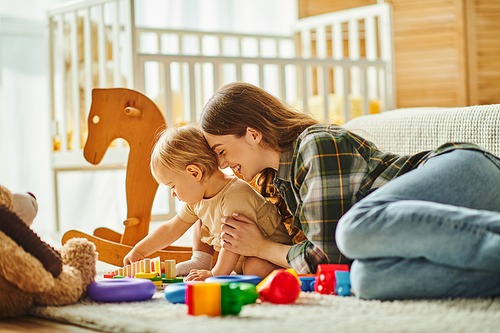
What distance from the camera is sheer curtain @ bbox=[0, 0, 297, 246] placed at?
2.81 m

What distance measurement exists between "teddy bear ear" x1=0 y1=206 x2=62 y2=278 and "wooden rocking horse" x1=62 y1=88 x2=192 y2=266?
0.62 m

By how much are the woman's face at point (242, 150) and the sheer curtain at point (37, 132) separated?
1.44 m

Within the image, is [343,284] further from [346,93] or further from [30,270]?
[346,93]

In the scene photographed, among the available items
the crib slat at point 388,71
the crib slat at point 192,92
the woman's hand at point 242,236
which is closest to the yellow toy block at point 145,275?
the woman's hand at point 242,236

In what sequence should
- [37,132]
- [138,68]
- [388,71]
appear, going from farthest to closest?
[37,132] < [388,71] < [138,68]

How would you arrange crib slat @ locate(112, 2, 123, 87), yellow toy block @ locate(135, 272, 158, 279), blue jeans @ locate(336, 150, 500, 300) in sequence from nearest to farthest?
blue jeans @ locate(336, 150, 500, 300)
yellow toy block @ locate(135, 272, 158, 279)
crib slat @ locate(112, 2, 123, 87)

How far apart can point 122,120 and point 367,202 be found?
0.89 meters

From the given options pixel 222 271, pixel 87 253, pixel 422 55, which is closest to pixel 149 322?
pixel 87 253

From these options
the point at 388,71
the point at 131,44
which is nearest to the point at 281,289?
the point at 131,44

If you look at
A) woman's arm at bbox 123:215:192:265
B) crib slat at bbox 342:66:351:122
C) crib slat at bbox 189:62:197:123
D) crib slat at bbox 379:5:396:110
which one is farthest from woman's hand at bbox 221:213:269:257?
crib slat at bbox 379:5:396:110

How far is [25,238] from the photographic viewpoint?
33.3 inches

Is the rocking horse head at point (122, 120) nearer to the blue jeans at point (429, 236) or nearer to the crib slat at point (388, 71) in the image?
the blue jeans at point (429, 236)

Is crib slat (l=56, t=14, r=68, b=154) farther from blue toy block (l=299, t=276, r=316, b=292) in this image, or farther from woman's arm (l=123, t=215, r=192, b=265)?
blue toy block (l=299, t=276, r=316, b=292)

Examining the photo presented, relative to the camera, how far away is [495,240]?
741 millimetres
